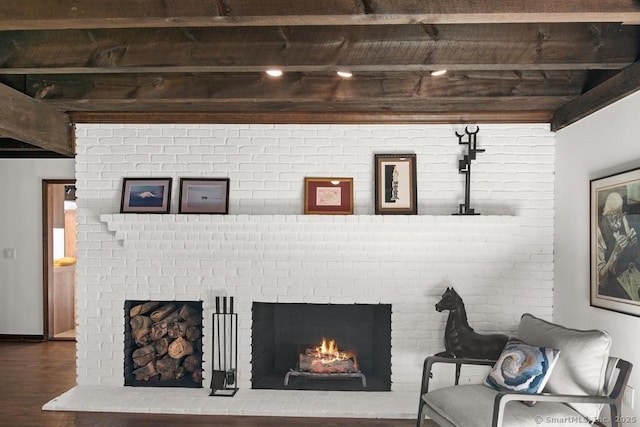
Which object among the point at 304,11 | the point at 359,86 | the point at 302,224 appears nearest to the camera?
the point at 304,11

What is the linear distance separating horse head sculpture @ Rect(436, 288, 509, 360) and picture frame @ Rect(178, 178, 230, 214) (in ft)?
Result: 6.05

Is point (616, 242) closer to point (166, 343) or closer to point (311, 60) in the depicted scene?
point (311, 60)

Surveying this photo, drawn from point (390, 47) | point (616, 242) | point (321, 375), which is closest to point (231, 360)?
point (321, 375)

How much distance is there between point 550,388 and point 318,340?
2.08 m

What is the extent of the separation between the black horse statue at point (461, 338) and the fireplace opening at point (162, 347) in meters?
1.96

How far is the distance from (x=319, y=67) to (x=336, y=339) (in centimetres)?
242

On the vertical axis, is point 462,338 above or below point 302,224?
below

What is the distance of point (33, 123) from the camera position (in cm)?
359

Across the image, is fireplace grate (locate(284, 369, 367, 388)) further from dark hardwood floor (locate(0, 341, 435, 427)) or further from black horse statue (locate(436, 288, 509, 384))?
black horse statue (locate(436, 288, 509, 384))

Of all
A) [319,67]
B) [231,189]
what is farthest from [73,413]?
[319,67]

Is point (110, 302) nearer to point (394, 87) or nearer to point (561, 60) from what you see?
point (394, 87)

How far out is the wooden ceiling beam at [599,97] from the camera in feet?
9.13

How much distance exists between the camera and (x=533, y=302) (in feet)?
13.1

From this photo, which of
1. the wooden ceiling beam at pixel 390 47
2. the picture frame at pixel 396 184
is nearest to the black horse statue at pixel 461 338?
the picture frame at pixel 396 184
